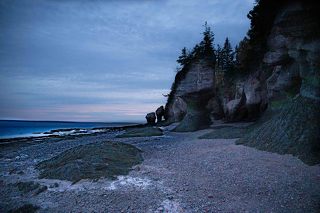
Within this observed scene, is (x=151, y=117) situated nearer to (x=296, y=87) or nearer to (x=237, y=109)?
(x=237, y=109)

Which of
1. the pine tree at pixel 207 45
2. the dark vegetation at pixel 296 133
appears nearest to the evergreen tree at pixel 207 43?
the pine tree at pixel 207 45

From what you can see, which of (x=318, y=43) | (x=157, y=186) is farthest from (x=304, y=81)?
(x=157, y=186)

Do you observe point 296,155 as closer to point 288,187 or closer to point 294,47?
point 288,187

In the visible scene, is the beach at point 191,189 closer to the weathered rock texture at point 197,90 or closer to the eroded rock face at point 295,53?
the eroded rock face at point 295,53

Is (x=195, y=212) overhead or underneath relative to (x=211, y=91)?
underneath

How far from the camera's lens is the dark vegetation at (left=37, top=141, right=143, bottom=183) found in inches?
428

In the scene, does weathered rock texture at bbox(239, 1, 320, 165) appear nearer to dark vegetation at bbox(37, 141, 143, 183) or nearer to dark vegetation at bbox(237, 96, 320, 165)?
dark vegetation at bbox(237, 96, 320, 165)

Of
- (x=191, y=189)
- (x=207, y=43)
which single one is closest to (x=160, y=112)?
(x=207, y=43)

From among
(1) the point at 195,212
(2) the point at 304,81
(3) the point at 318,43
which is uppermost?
(3) the point at 318,43

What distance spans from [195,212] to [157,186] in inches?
105

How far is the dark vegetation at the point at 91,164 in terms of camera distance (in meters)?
10.9

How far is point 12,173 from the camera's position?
13.4 metres

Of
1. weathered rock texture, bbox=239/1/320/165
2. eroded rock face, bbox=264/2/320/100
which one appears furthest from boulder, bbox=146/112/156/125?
weathered rock texture, bbox=239/1/320/165

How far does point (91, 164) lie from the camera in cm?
1183
